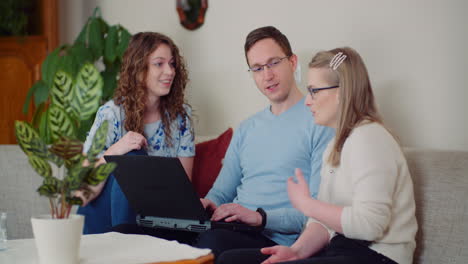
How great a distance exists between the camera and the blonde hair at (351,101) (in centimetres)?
167

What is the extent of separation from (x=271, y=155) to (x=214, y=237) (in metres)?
0.46

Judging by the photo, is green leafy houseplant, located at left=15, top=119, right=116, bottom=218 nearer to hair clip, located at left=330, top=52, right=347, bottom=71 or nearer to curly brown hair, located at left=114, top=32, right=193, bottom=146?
hair clip, located at left=330, top=52, right=347, bottom=71

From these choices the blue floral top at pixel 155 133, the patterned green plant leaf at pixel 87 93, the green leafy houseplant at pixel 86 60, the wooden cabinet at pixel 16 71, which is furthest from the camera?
the wooden cabinet at pixel 16 71

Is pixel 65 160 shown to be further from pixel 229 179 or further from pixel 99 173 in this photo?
pixel 229 179

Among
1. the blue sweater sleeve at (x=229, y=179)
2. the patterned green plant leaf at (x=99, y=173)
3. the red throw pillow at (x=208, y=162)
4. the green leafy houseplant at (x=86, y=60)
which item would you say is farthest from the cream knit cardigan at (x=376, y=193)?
the green leafy houseplant at (x=86, y=60)

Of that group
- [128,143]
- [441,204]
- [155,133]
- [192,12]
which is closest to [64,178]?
[128,143]

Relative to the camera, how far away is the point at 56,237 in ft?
4.42

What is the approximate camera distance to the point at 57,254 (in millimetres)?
1363

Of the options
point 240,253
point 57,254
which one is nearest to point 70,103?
point 57,254

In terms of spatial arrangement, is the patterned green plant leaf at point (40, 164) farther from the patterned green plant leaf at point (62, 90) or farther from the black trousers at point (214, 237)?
the black trousers at point (214, 237)

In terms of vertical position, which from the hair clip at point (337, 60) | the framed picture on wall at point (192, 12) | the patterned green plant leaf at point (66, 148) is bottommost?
the patterned green plant leaf at point (66, 148)

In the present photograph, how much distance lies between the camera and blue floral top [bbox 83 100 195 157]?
248cm

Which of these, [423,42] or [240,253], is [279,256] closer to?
[240,253]

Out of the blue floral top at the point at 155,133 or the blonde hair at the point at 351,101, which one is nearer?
the blonde hair at the point at 351,101
